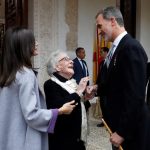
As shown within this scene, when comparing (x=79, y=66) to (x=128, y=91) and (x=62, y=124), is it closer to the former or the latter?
(x=62, y=124)

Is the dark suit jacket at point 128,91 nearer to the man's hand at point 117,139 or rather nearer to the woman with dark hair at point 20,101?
the man's hand at point 117,139

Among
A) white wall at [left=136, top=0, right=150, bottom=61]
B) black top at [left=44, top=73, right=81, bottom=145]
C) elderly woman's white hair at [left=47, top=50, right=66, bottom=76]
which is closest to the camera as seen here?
black top at [left=44, top=73, right=81, bottom=145]

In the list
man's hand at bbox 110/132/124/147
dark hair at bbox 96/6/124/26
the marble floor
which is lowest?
the marble floor

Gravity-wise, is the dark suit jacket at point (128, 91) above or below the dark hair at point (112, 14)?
below

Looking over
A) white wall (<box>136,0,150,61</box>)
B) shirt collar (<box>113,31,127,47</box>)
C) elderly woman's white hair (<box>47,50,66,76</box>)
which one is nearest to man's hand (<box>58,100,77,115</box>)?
elderly woman's white hair (<box>47,50,66,76</box>)

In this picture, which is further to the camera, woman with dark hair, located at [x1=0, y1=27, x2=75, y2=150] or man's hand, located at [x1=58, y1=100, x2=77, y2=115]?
man's hand, located at [x1=58, y1=100, x2=77, y2=115]

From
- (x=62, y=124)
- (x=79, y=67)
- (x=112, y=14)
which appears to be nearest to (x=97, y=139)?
(x=79, y=67)

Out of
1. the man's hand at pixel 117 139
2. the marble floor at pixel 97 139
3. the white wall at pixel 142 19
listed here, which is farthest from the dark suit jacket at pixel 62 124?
the white wall at pixel 142 19

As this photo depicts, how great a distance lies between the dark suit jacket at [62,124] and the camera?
2568mm

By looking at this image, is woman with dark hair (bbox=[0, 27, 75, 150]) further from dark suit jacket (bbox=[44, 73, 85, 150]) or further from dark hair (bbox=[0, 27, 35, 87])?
dark suit jacket (bbox=[44, 73, 85, 150])

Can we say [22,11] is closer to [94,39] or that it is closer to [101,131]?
[94,39]

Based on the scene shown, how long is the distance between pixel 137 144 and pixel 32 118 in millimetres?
664

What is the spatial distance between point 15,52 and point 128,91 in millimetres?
699

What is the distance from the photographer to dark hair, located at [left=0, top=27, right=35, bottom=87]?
7.47ft
